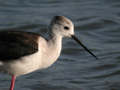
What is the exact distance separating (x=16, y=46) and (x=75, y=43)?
3.87m

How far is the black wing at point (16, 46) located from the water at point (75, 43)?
142 centimetres

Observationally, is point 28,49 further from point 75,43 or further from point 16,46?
point 75,43

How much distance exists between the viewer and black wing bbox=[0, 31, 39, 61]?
704 centimetres

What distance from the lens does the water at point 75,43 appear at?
8633 mm

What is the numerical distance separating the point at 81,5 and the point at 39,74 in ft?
15.1

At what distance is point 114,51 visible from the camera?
1005 centimetres

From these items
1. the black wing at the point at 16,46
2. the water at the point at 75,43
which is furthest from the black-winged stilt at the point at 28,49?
the water at the point at 75,43

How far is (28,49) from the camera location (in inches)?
278

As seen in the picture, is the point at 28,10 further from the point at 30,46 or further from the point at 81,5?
the point at 30,46

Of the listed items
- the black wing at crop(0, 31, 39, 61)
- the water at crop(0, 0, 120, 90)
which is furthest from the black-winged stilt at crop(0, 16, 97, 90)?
the water at crop(0, 0, 120, 90)

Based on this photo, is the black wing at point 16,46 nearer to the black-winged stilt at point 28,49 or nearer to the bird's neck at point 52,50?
the black-winged stilt at point 28,49

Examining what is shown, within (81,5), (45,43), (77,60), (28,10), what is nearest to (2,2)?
(28,10)

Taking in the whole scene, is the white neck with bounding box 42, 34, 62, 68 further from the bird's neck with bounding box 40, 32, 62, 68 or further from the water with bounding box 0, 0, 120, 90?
the water with bounding box 0, 0, 120, 90

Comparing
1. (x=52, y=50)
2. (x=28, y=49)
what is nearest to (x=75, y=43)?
(x=52, y=50)
